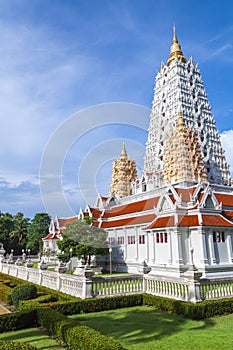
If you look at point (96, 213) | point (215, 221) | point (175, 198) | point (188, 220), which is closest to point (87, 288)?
point (188, 220)

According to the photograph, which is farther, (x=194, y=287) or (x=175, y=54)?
(x=175, y=54)

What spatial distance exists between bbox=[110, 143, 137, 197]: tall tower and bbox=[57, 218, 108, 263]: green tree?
112ft

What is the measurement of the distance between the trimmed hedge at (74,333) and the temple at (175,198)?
21.8ft

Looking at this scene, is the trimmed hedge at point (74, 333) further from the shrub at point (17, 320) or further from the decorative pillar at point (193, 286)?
the decorative pillar at point (193, 286)

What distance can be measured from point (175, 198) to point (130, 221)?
773 centimetres

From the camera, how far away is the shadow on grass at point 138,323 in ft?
31.9

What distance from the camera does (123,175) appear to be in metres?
69.2

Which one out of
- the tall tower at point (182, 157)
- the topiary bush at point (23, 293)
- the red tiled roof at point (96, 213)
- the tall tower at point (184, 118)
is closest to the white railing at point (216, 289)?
the topiary bush at point (23, 293)

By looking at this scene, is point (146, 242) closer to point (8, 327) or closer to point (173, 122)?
point (8, 327)

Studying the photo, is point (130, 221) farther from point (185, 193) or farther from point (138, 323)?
point (138, 323)

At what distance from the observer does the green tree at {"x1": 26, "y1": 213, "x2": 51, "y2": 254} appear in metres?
70.3

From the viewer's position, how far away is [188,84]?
6350 centimetres

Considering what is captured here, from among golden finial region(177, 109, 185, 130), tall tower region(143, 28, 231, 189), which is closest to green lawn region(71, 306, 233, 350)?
golden finial region(177, 109, 185, 130)

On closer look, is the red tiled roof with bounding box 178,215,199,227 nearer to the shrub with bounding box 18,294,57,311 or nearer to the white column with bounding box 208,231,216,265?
the white column with bounding box 208,231,216,265
